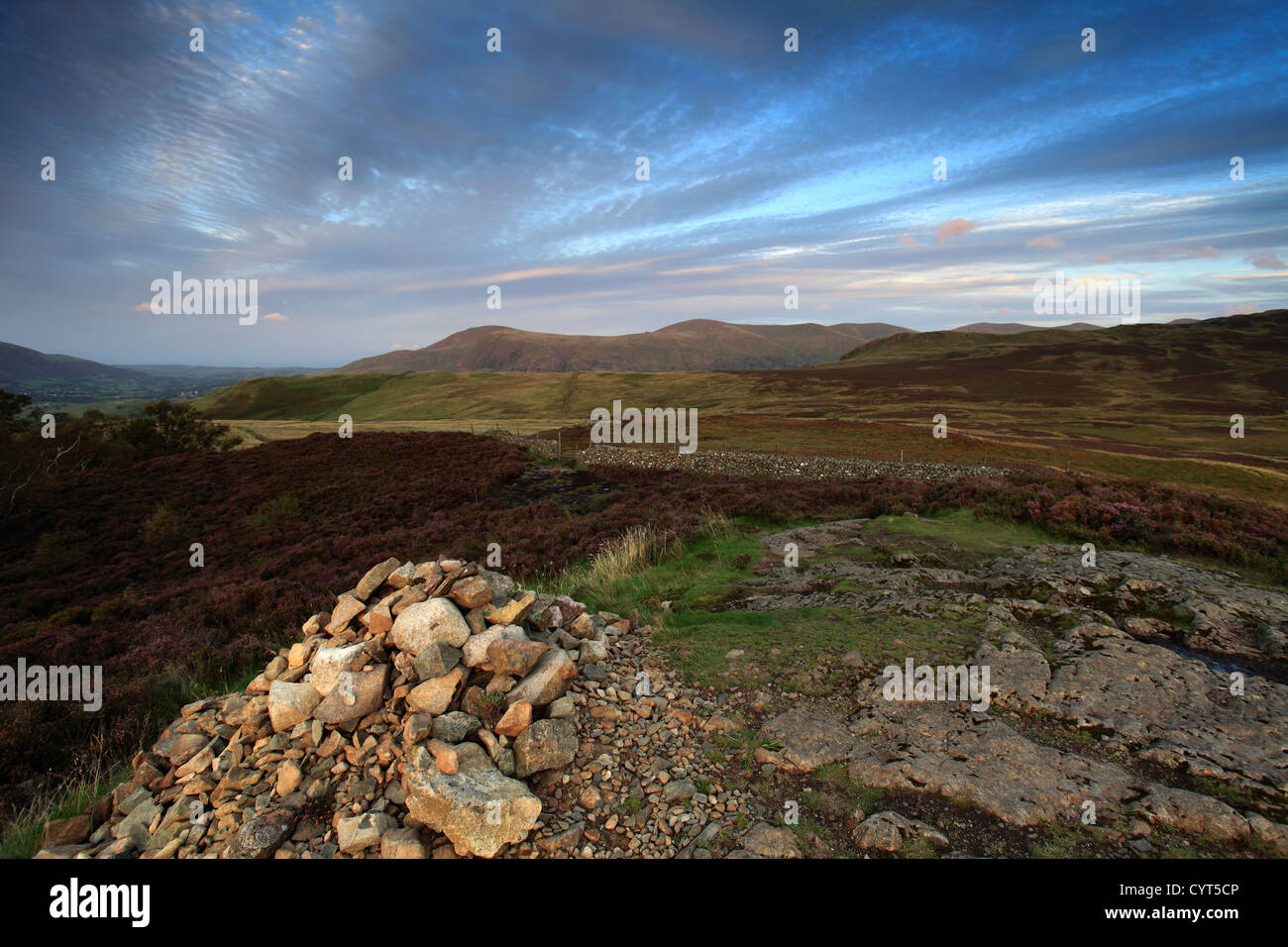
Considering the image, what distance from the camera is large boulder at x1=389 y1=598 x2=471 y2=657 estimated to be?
18.3 feet

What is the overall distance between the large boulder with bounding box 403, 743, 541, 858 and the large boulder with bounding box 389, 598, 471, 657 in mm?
1244

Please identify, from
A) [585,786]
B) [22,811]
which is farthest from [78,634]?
[585,786]

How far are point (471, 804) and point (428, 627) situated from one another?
1.96 m

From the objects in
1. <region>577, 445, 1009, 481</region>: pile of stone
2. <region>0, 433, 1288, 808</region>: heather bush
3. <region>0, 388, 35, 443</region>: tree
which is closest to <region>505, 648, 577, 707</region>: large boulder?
<region>0, 433, 1288, 808</region>: heather bush

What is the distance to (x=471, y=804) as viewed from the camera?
4.16 m

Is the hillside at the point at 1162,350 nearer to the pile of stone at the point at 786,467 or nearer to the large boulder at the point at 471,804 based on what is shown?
the pile of stone at the point at 786,467

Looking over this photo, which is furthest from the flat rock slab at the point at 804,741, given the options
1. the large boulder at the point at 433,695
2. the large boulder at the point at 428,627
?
the large boulder at the point at 428,627

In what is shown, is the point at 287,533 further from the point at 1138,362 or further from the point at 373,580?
the point at 1138,362

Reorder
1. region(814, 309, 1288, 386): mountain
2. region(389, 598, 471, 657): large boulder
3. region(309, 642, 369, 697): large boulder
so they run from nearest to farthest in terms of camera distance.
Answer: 1. region(309, 642, 369, 697): large boulder
2. region(389, 598, 471, 657): large boulder
3. region(814, 309, 1288, 386): mountain

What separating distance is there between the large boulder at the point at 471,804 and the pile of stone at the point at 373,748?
0.04 ft

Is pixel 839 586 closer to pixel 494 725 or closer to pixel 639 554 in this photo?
pixel 639 554

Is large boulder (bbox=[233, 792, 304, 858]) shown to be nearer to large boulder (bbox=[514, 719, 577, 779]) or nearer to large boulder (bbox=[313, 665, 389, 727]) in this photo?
large boulder (bbox=[313, 665, 389, 727])

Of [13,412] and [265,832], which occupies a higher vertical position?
[13,412]

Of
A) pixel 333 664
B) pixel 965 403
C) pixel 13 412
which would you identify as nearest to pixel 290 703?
pixel 333 664
